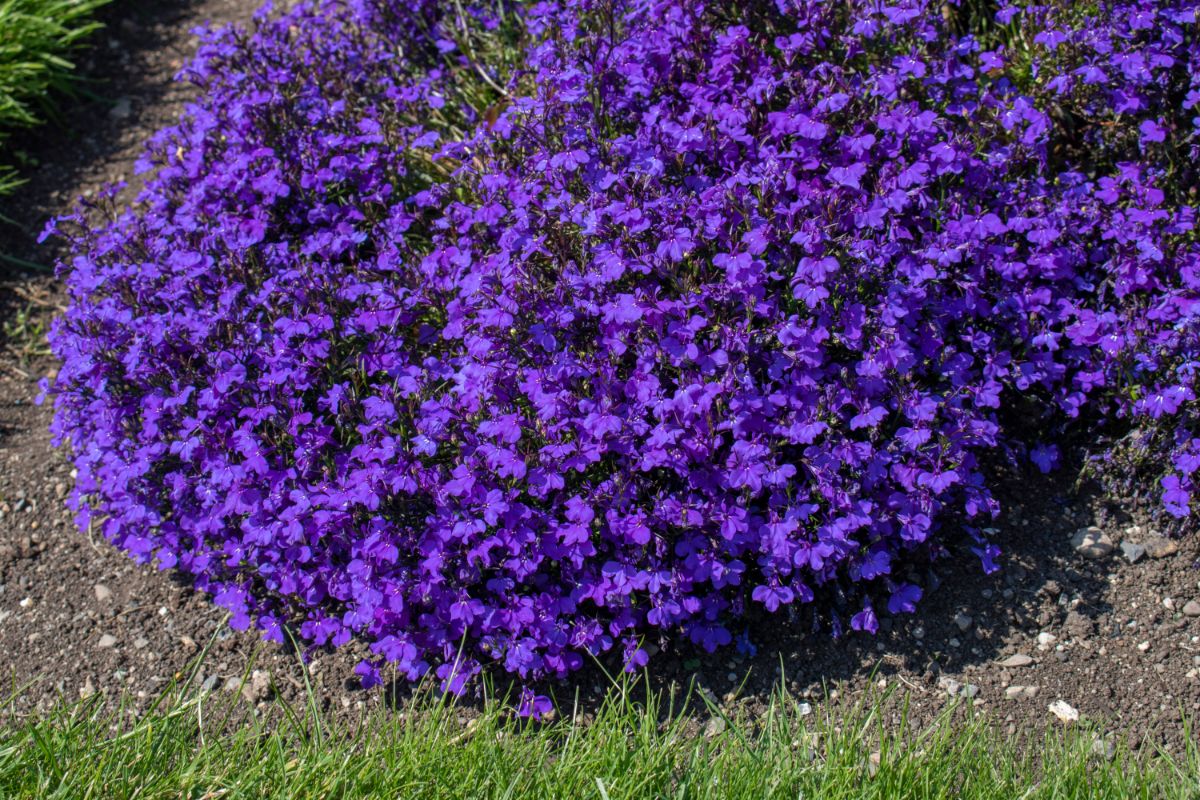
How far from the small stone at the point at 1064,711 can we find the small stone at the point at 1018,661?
130 mm

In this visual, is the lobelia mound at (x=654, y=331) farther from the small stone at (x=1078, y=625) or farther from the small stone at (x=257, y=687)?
the small stone at (x=1078, y=625)

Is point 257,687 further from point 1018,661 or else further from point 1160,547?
point 1160,547

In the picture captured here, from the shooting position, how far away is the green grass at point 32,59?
4.98m

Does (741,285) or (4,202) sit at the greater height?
(741,285)

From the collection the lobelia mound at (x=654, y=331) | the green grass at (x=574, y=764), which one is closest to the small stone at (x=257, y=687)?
the lobelia mound at (x=654, y=331)

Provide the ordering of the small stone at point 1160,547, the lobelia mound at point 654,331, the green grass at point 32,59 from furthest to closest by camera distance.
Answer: the green grass at point 32,59 < the small stone at point 1160,547 < the lobelia mound at point 654,331

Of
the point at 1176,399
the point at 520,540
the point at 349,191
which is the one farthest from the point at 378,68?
the point at 1176,399

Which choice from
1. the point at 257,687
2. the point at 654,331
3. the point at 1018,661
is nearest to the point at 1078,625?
the point at 1018,661

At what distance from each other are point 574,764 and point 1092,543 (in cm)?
166

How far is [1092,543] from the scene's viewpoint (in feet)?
10.9

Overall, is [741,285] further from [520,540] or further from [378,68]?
[378,68]

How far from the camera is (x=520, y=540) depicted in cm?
293

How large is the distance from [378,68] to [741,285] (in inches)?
73.5

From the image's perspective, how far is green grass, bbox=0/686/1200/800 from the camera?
2.63 m
